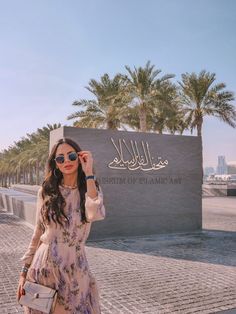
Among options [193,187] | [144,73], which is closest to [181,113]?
[144,73]

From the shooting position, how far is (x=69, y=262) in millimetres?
2402

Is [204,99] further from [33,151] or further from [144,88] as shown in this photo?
[33,151]

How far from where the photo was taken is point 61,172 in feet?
8.81

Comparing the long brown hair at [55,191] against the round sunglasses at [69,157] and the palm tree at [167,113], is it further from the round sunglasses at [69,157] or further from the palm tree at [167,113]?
the palm tree at [167,113]

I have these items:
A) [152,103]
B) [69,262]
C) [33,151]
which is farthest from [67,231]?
[33,151]

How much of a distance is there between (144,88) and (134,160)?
15.1 metres

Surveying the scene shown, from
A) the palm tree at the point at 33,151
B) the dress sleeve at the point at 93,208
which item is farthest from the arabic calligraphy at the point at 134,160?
the palm tree at the point at 33,151

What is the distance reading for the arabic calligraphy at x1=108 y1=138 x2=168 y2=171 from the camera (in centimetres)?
1096

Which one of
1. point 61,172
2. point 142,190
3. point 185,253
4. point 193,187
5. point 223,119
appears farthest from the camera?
point 223,119

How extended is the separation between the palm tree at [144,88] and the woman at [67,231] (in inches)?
906

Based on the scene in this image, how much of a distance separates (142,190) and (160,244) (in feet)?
7.06

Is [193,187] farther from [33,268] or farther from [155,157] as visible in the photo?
[33,268]

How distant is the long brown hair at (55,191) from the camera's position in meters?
2.46

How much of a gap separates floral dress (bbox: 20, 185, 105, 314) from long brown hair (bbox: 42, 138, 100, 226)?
0.13 ft
